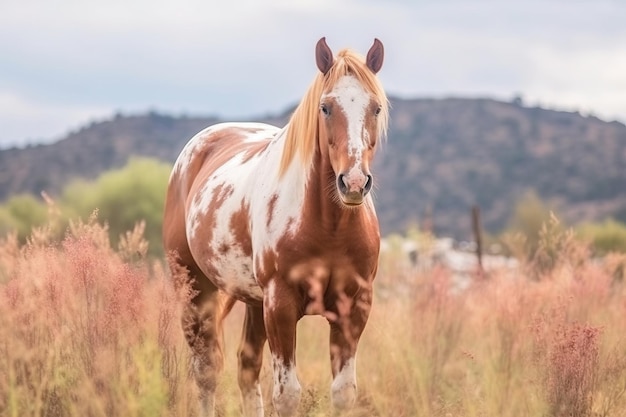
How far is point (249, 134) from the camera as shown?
20.4 feet

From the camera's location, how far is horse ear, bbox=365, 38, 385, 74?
15.0ft

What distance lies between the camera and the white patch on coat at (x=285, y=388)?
4.46 metres

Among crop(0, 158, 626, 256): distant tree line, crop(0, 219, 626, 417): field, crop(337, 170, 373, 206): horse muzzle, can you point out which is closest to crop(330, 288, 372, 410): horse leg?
crop(0, 219, 626, 417): field

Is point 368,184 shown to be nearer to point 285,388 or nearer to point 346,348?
point 346,348

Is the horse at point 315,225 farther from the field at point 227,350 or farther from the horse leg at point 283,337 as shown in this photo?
the field at point 227,350

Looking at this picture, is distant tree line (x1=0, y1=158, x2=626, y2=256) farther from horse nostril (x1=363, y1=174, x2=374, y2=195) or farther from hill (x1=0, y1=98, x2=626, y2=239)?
hill (x1=0, y1=98, x2=626, y2=239)

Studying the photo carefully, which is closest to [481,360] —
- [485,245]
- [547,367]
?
[547,367]

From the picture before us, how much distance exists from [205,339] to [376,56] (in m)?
2.34

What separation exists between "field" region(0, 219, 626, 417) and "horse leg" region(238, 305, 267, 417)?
147 millimetres

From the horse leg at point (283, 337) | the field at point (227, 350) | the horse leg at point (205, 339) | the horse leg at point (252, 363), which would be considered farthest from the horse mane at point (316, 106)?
the horse leg at point (205, 339)

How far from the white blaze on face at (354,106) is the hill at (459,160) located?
58914 millimetres

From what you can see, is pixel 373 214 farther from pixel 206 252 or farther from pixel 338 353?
pixel 206 252

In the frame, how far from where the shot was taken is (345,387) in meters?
4.44

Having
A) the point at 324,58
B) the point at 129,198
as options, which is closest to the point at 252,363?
the point at 324,58
